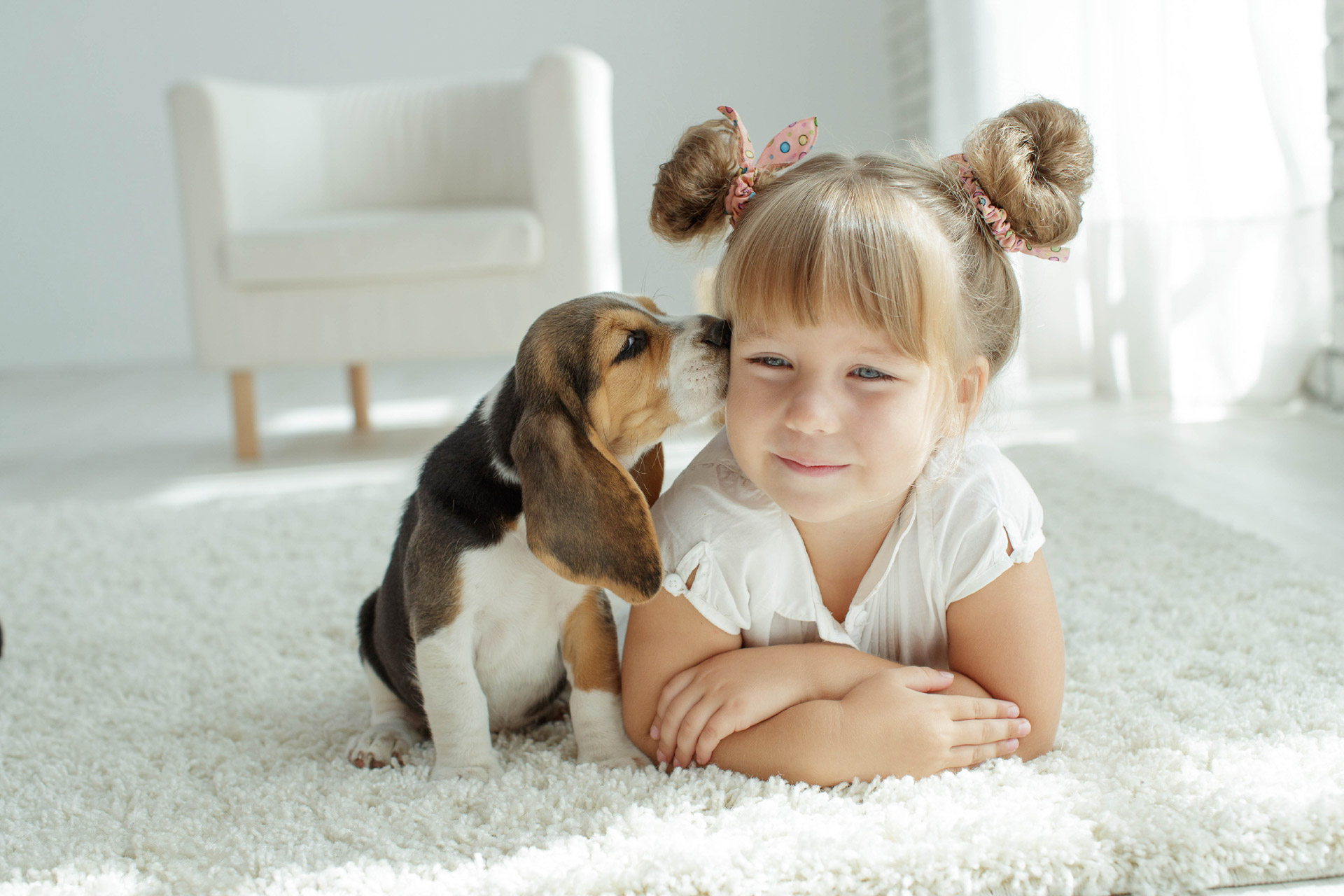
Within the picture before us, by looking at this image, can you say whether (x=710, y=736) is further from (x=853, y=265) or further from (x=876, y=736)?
(x=853, y=265)

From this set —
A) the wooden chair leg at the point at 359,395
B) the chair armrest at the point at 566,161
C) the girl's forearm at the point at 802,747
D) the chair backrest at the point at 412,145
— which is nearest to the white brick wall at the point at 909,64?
the chair backrest at the point at 412,145

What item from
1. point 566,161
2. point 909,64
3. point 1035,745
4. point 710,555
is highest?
point 909,64

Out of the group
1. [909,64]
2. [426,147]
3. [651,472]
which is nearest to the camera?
[651,472]

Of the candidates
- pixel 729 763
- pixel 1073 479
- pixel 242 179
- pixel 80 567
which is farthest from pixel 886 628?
pixel 242 179

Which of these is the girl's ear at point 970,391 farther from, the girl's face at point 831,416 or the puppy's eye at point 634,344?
the puppy's eye at point 634,344

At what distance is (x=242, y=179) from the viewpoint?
3.37 meters

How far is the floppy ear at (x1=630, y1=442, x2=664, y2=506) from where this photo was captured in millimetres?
1298

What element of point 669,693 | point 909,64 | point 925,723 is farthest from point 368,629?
point 909,64

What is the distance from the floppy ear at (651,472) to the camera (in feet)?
4.26

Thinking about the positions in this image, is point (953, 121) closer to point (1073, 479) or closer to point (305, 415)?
point (1073, 479)

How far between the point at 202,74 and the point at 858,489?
18.8 ft

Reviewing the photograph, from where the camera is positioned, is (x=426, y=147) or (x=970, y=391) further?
(x=426, y=147)

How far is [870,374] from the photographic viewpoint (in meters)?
1.13

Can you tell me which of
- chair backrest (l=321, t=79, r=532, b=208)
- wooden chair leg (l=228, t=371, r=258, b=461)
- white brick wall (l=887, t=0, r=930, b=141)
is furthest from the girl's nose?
white brick wall (l=887, t=0, r=930, b=141)
